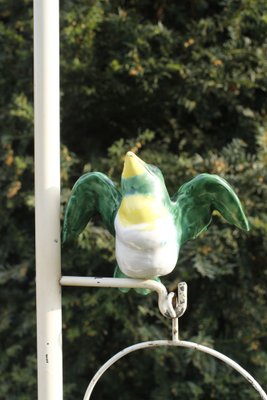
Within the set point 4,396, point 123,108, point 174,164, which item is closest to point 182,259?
point 174,164

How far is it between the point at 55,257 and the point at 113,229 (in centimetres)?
7

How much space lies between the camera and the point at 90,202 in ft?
2.39

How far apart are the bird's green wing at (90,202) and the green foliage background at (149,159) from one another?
0.55m

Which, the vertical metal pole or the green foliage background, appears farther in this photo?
the green foliage background

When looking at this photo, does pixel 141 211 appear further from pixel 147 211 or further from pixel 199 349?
pixel 199 349

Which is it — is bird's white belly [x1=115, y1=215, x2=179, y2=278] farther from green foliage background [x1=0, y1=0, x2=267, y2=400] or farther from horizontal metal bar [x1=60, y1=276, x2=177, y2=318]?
green foliage background [x1=0, y1=0, x2=267, y2=400]

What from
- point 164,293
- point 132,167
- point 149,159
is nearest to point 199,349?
point 164,293

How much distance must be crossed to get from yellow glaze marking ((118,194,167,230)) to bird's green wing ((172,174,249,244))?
43 mm

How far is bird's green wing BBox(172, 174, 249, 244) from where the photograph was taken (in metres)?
0.69

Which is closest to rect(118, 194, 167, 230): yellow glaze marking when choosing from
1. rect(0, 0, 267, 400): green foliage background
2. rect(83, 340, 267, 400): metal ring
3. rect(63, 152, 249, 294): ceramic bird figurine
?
rect(63, 152, 249, 294): ceramic bird figurine

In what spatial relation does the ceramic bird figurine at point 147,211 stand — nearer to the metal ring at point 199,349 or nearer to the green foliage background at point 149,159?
the metal ring at point 199,349

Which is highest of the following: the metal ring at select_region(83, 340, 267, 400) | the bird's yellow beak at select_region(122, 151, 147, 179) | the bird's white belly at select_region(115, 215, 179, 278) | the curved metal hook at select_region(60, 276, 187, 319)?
the bird's yellow beak at select_region(122, 151, 147, 179)

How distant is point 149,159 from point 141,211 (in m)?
0.73

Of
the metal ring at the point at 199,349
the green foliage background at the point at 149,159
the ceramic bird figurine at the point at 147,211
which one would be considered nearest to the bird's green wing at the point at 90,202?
the ceramic bird figurine at the point at 147,211
